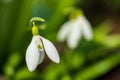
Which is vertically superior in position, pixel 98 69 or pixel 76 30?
pixel 76 30

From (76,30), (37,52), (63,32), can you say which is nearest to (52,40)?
(63,32)

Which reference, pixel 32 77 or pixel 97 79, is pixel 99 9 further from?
pixel 32 77

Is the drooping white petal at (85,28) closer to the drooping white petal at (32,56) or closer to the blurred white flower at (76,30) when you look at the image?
the blurred white flower at (76,30)

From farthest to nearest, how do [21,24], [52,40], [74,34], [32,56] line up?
[52,40]
[21,24]
[74,34]
[32,56]

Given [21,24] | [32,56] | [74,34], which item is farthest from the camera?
[21,24]

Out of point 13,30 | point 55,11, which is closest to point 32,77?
point 13,30

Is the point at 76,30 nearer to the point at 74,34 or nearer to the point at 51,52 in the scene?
the point at 74,34

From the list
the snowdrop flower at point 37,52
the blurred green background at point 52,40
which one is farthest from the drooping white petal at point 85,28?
the snowdrop flower at point 37,52
